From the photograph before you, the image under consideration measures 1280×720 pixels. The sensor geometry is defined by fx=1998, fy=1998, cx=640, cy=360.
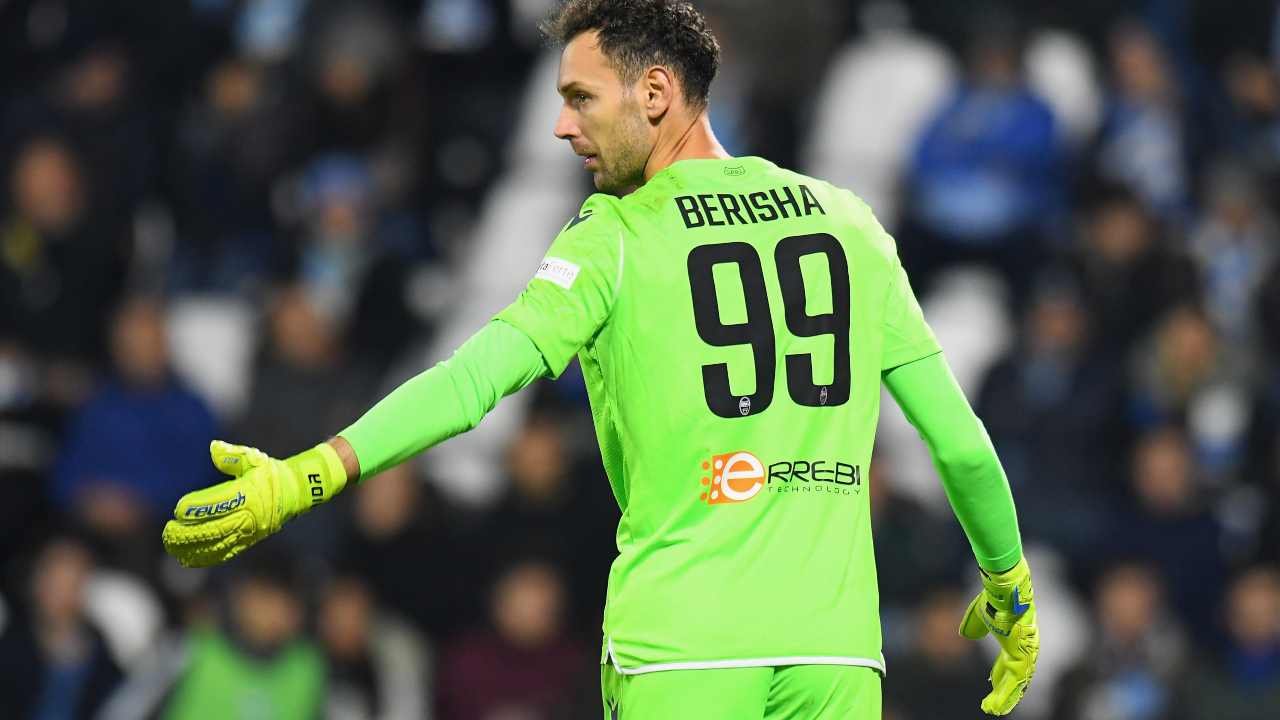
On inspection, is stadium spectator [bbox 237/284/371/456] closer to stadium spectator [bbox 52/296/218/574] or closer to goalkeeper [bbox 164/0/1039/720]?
stadium spectator [bbox 52/296/218/574]

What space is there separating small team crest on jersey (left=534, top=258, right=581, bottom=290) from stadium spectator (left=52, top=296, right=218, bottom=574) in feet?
20.9

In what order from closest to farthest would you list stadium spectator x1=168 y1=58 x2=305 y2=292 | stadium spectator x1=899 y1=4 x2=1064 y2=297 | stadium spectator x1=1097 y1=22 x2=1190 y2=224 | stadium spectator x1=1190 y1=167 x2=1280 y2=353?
stadium spectator x1=899 y1=4 x2=1064 y2=297 < stadium spectator x1=168 y1=58 x2=305 y2=292 < stadium spectator x1=1190 y1=167 x2=1280 y2=353 < stadium spectator x1=1097 y1=22 x2=1190 y2=224

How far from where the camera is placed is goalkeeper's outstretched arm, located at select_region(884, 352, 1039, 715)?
13.6 ft

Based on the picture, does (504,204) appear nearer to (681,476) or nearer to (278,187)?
(278,187)

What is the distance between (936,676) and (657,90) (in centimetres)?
556

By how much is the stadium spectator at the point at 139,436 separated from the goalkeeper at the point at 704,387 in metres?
6.30

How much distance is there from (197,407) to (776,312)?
6.74 metres

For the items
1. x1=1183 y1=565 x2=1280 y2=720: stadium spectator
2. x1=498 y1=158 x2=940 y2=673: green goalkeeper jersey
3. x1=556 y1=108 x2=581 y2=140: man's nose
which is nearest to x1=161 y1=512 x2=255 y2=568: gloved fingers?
x1=498 y1=158 x2=940 y2=673: green goalkeeper jersey

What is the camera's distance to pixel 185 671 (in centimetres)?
909

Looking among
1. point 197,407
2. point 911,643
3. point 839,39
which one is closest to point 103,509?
point 197,407

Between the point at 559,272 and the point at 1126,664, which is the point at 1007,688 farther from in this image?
the point at 1126,664

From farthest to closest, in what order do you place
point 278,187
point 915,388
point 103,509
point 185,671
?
point 278,187
point 103,509
point 185,671
point 915,388

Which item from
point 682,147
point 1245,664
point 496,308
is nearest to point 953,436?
point 682,147

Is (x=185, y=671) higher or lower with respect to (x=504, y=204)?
lower
